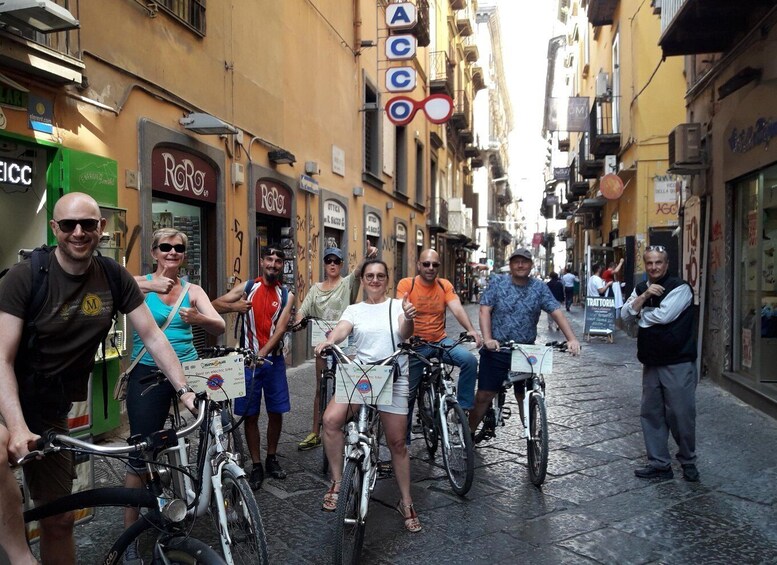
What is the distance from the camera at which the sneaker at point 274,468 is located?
5.11m

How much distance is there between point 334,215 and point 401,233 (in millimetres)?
6497

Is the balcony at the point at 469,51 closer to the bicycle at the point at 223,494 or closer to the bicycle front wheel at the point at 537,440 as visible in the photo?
the bicycle front wheel at the point at 537,440

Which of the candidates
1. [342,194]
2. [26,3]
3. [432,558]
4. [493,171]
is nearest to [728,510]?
[432,558]

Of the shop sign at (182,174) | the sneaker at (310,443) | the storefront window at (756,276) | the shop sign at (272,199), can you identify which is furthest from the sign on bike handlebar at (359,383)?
the shop sign at (272,199)

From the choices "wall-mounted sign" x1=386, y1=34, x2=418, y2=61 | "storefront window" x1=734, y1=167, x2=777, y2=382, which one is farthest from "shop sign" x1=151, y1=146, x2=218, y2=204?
"wall-mounted sign" x1=386, y1=34, x2=418, y2=61

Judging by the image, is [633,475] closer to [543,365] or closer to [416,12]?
[543,365]

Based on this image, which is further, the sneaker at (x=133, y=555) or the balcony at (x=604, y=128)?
the balcony at (x=604, y=128)

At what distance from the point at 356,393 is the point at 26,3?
139 inches

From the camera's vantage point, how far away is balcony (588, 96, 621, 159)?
18367mm

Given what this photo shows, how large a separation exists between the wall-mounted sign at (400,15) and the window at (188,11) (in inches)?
335

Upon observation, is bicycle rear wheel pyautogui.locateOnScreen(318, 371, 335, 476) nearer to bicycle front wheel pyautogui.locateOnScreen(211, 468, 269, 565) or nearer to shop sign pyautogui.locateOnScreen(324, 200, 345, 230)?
bicycle front wheel pyautogui.locateOnScreen(211, 468, 269, 565)

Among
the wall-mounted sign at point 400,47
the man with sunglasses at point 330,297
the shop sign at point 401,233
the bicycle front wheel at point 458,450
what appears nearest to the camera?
the bicycle front wheel at point 458,450

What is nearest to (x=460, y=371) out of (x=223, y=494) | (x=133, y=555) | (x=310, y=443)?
(x=310, y=443)

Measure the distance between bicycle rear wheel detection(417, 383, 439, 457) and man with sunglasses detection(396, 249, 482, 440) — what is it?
73 millimetres
